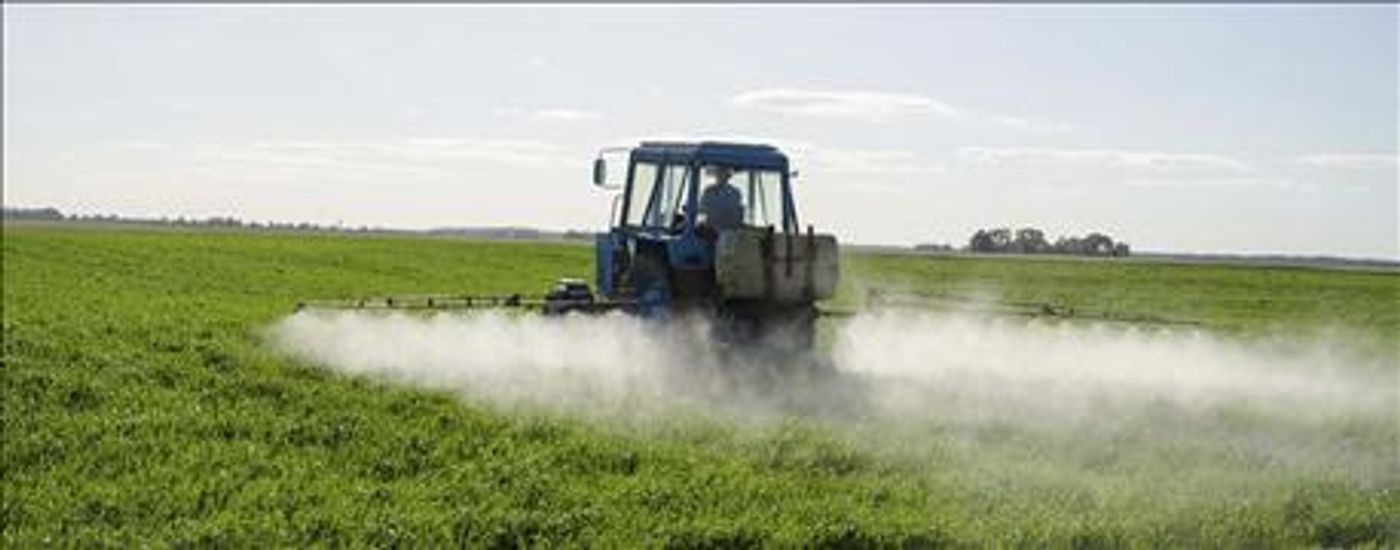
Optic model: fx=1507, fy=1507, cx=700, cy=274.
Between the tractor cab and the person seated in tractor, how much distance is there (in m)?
0.01

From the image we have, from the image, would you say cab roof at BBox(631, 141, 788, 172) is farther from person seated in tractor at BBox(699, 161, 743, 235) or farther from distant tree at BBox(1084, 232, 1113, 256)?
distant tree at BBox(1084, 232, 1113, 256)

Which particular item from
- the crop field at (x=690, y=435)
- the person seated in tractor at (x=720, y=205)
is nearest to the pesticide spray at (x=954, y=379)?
the crop field at (x=690, y=435)

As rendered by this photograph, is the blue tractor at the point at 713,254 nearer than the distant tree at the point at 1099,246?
Yes

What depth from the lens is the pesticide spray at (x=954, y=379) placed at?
12.1m

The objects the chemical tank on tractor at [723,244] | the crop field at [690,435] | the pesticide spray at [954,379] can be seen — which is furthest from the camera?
the chemical tank on tractor at [723,244]

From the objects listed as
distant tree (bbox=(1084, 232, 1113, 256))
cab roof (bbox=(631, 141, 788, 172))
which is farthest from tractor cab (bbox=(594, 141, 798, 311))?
distant tree (bbox=(1084, 232, 1113, 256))

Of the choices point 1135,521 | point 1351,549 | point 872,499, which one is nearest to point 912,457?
point 872,499

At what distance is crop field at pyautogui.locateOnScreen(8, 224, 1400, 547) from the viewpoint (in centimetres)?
866

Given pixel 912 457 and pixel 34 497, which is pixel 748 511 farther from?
pixel 34 497

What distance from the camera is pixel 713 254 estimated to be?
15.9m

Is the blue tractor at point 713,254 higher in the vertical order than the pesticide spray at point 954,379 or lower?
higher

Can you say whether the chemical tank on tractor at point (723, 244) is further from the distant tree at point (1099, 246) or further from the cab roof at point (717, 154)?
the distant tree at point (1099, 246)

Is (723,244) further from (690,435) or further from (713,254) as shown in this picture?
(690,435)

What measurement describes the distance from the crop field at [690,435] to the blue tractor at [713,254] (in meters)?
0.57
